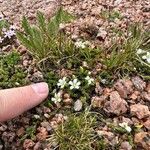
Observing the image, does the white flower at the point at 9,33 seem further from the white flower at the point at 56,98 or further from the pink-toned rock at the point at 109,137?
the pink-toned rock at the point at 109,137

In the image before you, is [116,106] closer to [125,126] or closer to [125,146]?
[125,126]

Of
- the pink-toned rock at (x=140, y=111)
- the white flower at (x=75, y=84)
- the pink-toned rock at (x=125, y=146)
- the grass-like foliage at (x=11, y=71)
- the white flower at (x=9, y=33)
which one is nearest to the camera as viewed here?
the pink-toned rock at (x=125, y=146)

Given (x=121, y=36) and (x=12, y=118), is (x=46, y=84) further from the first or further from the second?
(x=121, y=36)

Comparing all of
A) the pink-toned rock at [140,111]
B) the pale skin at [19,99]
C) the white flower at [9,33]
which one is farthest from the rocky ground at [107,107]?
the white flower at [9,33]

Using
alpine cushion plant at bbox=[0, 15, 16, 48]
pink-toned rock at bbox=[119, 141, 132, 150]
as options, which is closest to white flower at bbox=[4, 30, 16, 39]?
alpine cushion plant at bbox=[0, 15, 16, 48]

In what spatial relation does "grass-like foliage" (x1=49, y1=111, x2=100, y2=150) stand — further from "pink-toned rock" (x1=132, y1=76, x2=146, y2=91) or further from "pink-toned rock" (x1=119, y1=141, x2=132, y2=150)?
"pink-toned rock" (x1=132, y1=76, x2=146, y2=91)

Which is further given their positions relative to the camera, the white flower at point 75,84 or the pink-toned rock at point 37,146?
the white flower at point 75,84

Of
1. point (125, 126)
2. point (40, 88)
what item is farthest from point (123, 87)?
point (40, 88)
